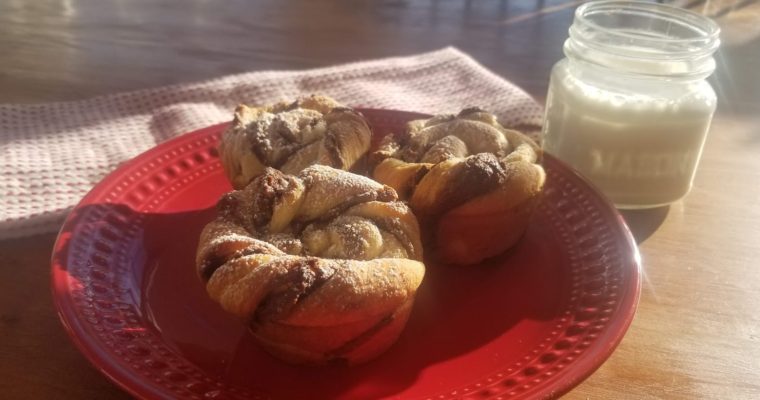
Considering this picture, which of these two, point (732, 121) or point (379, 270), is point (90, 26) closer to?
point (379, 270)

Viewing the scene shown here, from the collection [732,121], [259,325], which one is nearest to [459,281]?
[259,325]

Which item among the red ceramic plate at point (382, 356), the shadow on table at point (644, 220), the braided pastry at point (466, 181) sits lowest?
the shadow on table at point (644, 220)

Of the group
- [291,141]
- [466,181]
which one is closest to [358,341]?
[466,181]

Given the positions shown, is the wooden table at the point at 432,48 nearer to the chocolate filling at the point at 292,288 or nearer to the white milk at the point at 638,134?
the white milk at the point at 638,134

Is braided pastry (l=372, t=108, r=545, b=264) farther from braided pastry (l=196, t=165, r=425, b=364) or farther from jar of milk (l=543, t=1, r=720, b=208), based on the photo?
jar of milk (l=543, t=1, r=720, b=208)

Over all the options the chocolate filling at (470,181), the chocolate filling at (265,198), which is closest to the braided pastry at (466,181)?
the chocolate filling at (470,181)

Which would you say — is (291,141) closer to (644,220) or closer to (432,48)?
(644,220)

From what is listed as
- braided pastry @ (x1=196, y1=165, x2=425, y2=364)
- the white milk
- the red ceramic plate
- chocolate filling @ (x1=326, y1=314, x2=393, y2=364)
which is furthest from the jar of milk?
chocolate filling @ (x1=326, y1=314, x2=393, y2=364)
